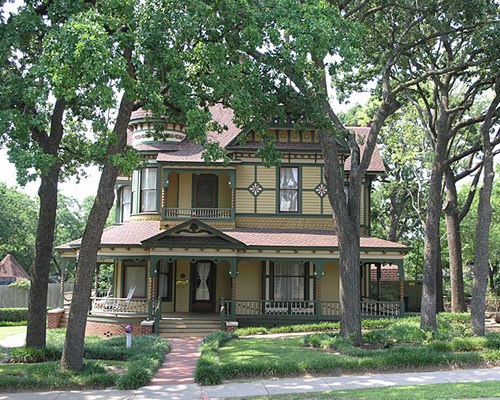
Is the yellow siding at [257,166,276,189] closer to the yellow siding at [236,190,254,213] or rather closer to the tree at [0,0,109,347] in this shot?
the yellow siding at [236,190,254,213]

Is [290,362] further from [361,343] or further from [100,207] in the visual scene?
[100,207]

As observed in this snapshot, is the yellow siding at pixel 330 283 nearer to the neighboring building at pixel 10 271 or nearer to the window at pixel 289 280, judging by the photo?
the window at pixel 289 280

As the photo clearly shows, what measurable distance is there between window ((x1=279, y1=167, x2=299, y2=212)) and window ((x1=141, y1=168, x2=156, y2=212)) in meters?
5.88

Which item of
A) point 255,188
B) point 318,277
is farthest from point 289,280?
point 255,188

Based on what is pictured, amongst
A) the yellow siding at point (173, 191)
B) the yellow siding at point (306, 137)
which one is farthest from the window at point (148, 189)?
the yellow siding at point (306, 137)

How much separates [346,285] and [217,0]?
874cm

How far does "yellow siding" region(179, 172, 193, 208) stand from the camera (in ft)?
85.0

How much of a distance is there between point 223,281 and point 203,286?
3.10 feet

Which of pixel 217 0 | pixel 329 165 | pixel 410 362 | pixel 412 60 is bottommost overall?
pixel 410 362

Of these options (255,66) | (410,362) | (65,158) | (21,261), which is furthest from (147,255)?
(21,261)

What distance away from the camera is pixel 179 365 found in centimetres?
1462

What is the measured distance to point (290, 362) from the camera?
42.7 ft

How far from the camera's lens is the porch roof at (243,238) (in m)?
22.8

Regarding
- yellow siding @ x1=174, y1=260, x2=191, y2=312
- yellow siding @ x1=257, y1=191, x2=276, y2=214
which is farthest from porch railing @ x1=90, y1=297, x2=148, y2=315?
yellow siding @ x1=257, y1=191, x2=276, y2=214
